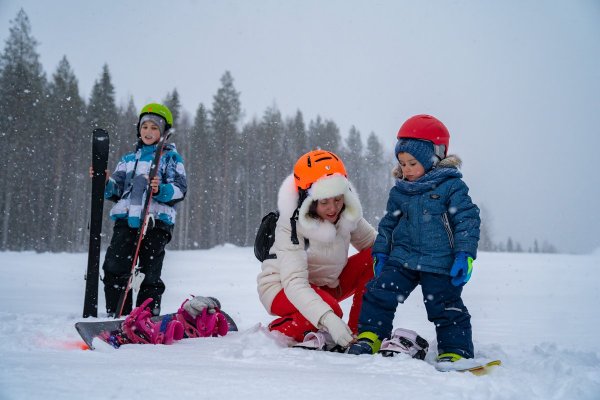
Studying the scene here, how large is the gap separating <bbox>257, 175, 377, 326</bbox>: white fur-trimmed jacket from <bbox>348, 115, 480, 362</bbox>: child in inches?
11.6

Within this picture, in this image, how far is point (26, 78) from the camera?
79.6ft

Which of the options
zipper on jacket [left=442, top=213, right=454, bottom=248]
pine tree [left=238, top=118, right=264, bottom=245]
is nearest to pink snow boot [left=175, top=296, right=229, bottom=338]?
zipper on jacket [left=442, top=213, right=454, bottom=248]

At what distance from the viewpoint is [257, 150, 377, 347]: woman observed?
115 inches

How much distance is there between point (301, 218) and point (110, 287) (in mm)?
2150

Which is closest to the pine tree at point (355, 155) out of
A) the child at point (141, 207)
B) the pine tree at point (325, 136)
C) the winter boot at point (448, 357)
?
the pine tree at point (325, 136)

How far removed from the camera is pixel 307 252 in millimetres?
3152

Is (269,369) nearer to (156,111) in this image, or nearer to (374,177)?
(156,111)

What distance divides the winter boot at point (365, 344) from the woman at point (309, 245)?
0.76 ft

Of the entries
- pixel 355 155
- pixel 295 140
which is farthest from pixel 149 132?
pixel 355 155

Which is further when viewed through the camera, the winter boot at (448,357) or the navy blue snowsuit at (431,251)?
the navy blue snowsuit at (431,251)

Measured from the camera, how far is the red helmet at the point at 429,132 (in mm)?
3010

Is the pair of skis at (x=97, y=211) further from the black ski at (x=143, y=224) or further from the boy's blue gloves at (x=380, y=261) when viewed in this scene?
the boy's blue gloves at (x=380, y=261)

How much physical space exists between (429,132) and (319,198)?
2.95 feet

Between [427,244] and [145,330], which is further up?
[427,244]
